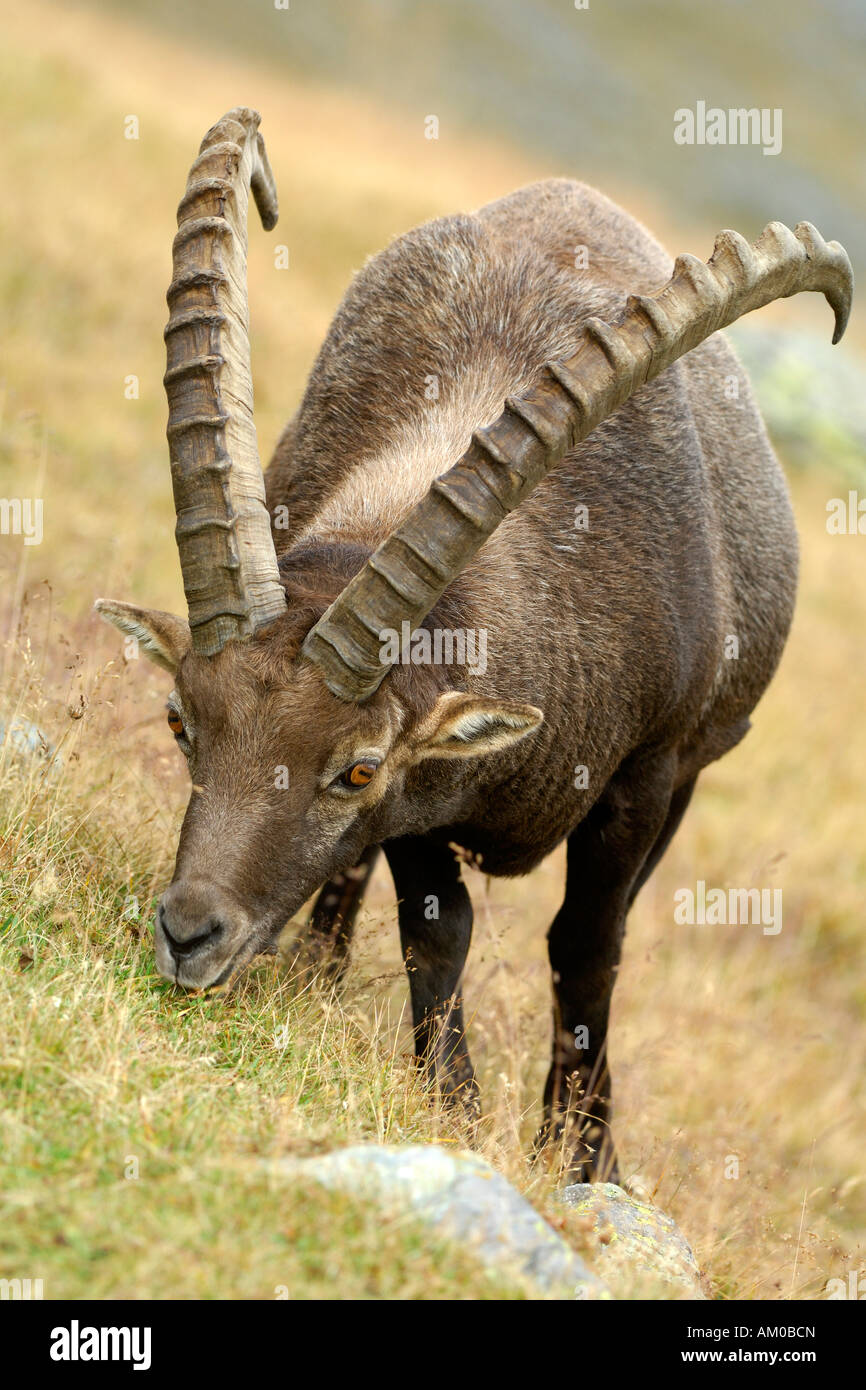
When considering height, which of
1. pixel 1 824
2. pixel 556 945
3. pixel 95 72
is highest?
pixel 95 72

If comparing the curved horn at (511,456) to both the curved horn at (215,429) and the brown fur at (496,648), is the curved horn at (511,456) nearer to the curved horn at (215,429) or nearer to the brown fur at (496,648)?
the brown fur at (496,648)

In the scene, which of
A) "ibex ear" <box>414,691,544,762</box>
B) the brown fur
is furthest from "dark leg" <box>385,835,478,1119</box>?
"ibex ear" <box>414,691,544,762</box>

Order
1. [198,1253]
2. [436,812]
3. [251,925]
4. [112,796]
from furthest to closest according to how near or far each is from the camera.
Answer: [112,796] → [436,812] → [251,925] → [198,1253]

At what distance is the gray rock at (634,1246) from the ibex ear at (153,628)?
238 cm

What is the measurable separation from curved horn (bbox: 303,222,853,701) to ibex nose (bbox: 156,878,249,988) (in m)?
0.79

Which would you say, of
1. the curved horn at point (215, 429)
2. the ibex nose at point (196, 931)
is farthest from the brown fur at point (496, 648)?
the curved horn at point (215, 429)

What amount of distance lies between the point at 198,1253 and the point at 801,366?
24876mm

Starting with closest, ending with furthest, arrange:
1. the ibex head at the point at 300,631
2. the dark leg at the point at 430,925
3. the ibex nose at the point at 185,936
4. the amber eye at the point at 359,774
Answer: the ibex nose at the point at 185,936 → the ibex head at the point at 300,631 → the amber eye at the point at 359,774 → the dark leg at the point at 430,925

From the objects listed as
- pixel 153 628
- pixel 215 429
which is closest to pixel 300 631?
pixel 153 628

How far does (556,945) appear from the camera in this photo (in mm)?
6898

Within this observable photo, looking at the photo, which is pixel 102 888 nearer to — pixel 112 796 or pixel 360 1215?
pixel 112 796

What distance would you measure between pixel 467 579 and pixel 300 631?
1.02 meters

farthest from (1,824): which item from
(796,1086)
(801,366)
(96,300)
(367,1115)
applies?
(801,366)

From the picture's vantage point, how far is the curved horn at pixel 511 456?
484 cm
